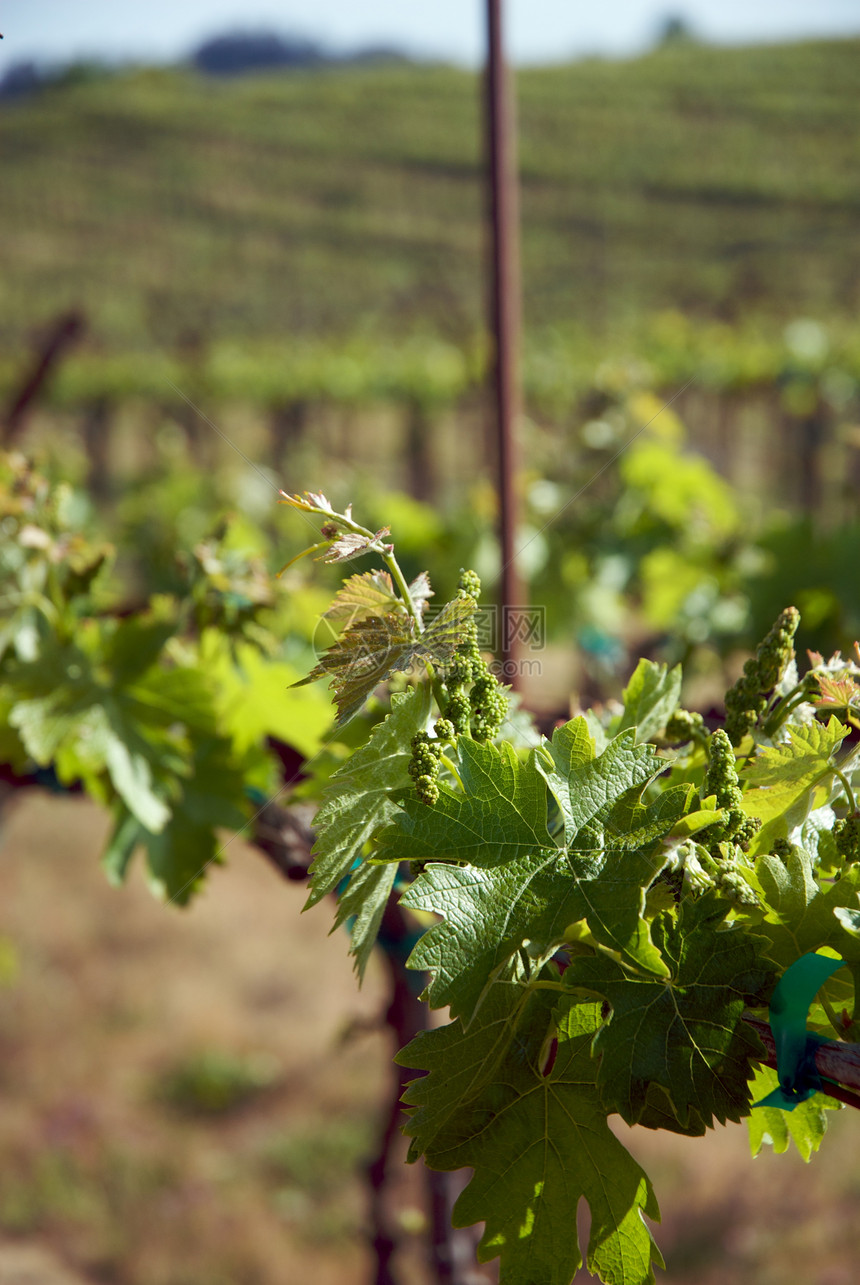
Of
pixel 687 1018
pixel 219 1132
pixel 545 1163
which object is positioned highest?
pixel 687 1018

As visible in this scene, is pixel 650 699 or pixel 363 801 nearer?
pixel 363 801

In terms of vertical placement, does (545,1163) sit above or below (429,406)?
above

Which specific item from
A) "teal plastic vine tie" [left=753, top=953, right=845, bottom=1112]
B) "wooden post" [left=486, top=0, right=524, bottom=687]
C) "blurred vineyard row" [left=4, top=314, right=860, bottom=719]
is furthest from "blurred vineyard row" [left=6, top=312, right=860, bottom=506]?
"teal plastic vine tie" [left=753, top=953, right=845, bottom=1112]

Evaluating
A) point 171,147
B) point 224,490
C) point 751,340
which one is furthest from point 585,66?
point 224,490

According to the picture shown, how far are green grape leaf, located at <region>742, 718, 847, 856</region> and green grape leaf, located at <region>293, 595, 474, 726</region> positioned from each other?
0.68ft

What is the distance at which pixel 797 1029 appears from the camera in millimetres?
577

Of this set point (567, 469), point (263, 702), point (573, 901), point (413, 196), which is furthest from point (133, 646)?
point (413, 196)

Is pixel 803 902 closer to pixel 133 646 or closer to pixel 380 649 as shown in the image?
pixel 380 649

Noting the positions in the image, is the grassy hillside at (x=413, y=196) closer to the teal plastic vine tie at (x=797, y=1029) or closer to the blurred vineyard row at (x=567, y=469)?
the blurred vineyard row at (x=567, y=469)

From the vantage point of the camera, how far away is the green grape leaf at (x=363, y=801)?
0.63 meters

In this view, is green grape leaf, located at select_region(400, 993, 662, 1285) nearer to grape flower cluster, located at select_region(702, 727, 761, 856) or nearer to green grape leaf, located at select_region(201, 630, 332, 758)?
grape flower cluster, located at select_region(702, 727, 761, 856)

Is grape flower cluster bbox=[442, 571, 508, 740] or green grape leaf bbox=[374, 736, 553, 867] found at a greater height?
grape flower cluster bbox=[442, 571, 508, 740]

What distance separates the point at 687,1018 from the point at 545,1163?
5.8 inches

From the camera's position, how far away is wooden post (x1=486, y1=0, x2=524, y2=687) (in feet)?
5.62
